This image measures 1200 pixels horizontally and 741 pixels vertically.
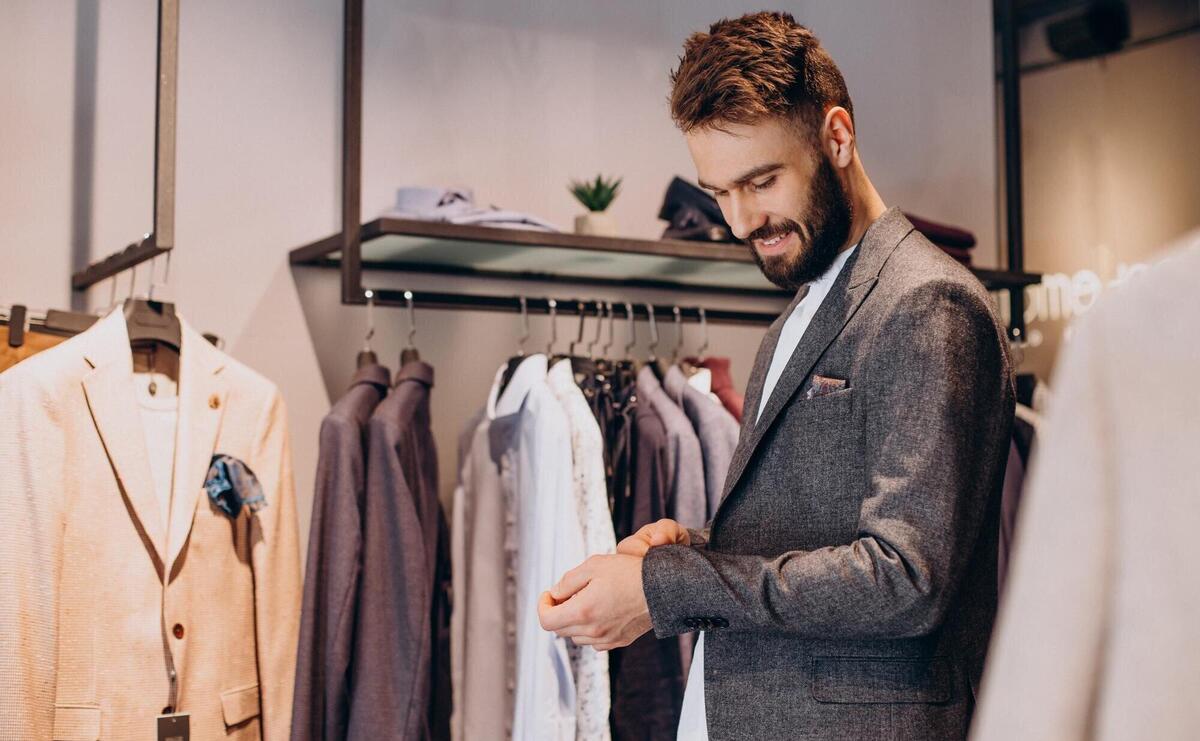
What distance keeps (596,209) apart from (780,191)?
4.70ft

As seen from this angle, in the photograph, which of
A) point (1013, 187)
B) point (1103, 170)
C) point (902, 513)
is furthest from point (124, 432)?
point (1103, 170)

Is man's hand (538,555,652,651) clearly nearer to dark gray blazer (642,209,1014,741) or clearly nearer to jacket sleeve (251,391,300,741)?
dark gray blazer (642,209,1014,741)

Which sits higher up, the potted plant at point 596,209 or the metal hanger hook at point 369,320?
the potted plant at point 596,209

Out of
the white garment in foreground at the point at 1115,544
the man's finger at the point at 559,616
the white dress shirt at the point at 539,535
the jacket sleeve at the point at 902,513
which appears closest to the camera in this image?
the white garment in foreground at the point at 1115,544

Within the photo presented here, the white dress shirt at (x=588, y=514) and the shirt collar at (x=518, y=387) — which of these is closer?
the white dress shirt at (x=588, y=514)

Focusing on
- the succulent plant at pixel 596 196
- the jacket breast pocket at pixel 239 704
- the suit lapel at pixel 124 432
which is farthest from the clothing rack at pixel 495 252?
the jacket breast pocket at pixel 239 704

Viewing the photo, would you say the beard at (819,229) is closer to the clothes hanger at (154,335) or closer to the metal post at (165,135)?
the metal post at (165,135)

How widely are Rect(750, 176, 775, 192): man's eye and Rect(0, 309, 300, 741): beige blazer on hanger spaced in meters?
1.25

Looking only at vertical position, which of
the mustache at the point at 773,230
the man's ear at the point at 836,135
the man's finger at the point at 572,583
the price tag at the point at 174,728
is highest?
the man's ear at the point at 836,135

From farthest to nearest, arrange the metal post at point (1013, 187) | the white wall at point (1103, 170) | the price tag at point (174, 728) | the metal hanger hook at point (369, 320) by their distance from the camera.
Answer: the white wall at point (1103, 170)
the metal post at point (1013, 187)
the metal hanger hook at point (369, 320)
the price tag at point (174, 728)

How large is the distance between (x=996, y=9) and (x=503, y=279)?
2029mm

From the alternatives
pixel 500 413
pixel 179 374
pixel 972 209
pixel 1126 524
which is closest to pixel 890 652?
pixel 1126 524

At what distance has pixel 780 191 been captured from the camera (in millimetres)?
1702

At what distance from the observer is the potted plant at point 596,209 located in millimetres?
3053
